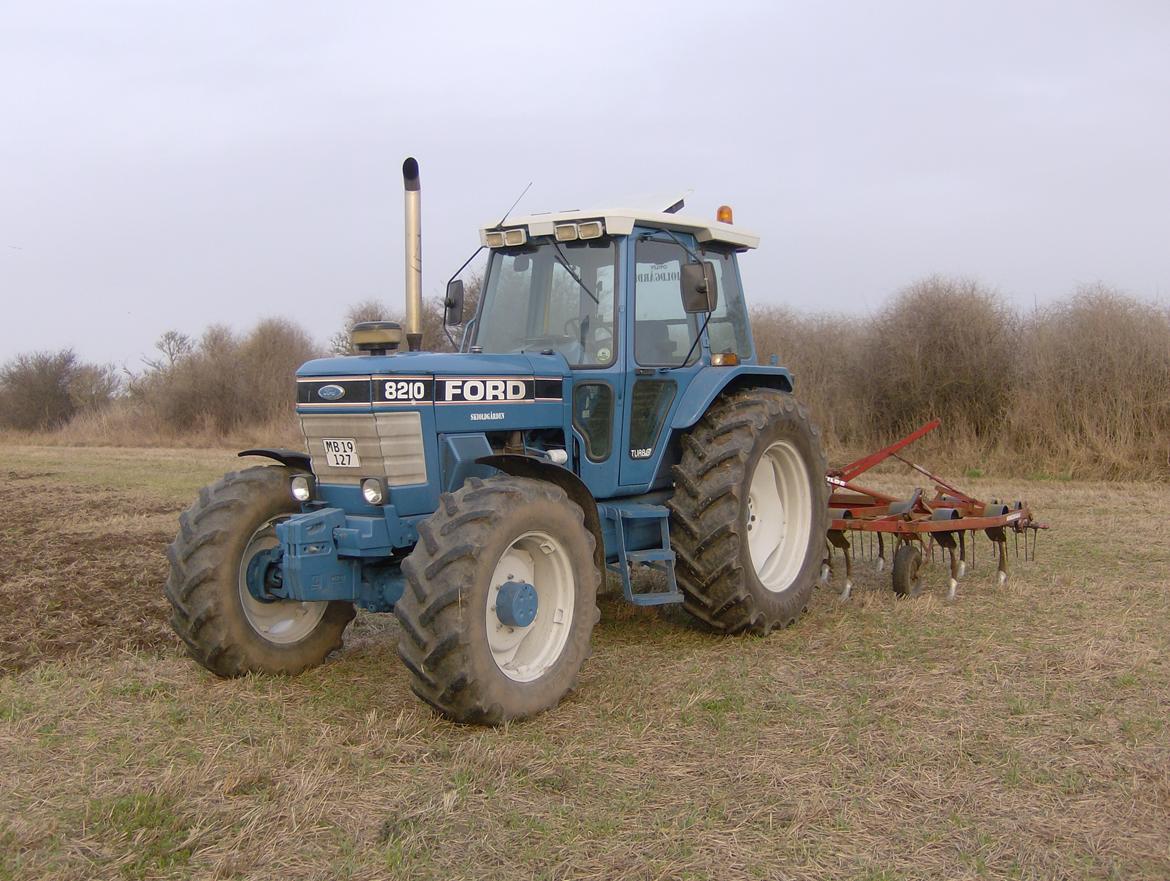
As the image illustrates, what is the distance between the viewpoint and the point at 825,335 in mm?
18172

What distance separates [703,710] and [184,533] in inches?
98.7

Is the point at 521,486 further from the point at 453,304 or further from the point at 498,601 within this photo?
the point at 453,304

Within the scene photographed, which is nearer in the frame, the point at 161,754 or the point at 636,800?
the point at 636,800

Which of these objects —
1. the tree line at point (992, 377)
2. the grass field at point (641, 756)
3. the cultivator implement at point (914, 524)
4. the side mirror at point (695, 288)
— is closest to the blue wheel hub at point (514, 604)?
the grass field at point (641, 756)

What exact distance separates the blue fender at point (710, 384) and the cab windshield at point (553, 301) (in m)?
0.56

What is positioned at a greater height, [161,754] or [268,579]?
[268,579]

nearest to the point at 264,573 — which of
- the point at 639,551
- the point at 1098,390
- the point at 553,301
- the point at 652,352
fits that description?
the point at 639,551

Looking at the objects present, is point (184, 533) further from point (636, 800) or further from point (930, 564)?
point (930, 564)

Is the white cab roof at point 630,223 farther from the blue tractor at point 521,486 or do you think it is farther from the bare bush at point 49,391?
the bare bush at point 49,391

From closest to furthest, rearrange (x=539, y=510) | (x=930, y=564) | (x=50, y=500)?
1. (x=539, y=510)
2. (x=930, y=564)
3. (x=50, y=500)

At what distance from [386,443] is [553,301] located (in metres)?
1.46

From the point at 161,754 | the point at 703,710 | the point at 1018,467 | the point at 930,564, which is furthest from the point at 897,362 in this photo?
the point at 161,754

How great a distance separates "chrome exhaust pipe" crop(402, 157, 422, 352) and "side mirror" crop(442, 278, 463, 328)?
3.65ft

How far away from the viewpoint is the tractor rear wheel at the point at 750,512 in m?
5.45
